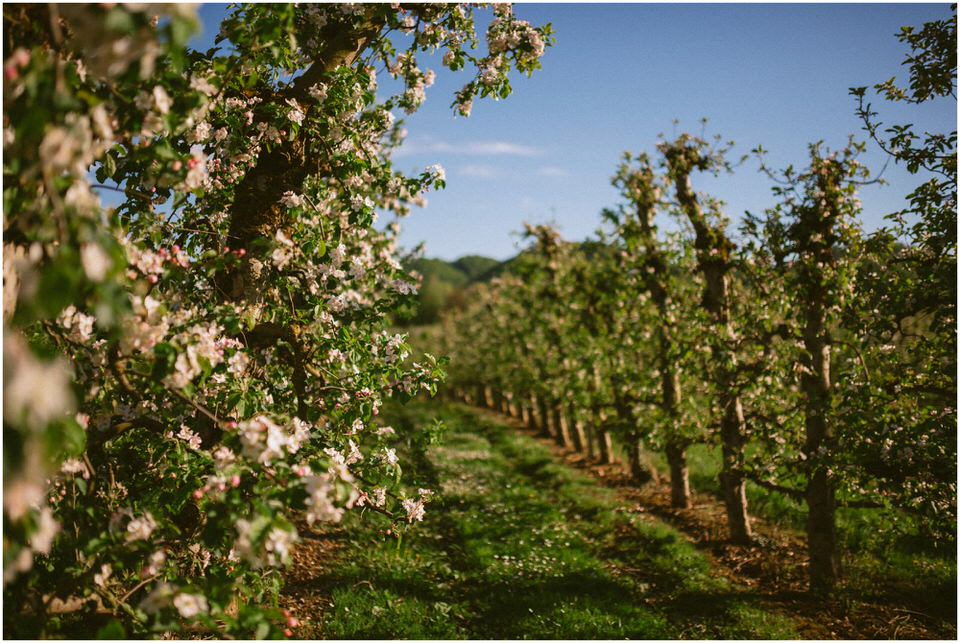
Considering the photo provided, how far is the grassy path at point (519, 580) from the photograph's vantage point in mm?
6461

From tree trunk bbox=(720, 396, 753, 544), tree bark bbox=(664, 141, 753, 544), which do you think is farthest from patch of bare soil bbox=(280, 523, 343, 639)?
tree trunk bbox=(720, 396, 753, 544)

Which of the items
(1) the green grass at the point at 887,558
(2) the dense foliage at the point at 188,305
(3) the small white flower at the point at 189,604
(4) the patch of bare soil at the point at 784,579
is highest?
(2) the dense foliage at the point at 188,305

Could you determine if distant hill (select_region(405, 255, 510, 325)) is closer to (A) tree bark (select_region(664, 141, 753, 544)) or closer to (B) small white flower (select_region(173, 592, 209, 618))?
(A) tree bark (select_region(664, 141, 753, 544))

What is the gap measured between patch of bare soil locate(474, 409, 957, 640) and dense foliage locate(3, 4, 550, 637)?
A: 6673 mm

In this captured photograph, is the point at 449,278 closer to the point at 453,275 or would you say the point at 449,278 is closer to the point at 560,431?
the point at 453,275

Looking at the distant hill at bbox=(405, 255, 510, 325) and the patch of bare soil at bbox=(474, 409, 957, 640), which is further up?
the distant hill at bbox=(405, 255, 510, 325)

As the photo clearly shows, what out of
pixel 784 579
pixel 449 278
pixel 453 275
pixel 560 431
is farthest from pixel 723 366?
pixel 453 275

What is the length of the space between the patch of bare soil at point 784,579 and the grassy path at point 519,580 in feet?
1.25

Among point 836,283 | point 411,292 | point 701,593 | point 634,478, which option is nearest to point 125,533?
point 411,292

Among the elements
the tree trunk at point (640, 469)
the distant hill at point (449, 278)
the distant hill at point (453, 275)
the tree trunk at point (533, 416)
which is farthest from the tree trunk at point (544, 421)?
the distant hill at point (453, 275)

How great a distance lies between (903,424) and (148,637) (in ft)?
26.7

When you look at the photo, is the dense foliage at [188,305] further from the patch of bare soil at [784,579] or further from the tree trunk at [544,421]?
the tree trunk at [544,421]

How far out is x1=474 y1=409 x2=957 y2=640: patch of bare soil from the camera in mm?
6930

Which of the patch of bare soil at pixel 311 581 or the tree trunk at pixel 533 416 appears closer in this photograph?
the patch of bare soil at pixel 311 581
